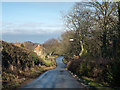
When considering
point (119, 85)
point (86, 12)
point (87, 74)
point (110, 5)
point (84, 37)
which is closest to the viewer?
point (119, 85)

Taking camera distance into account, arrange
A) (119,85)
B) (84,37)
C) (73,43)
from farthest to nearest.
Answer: (73,43) → (84,37) → (119,85)

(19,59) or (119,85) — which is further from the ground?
(19,59)

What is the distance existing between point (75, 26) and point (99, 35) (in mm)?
12847

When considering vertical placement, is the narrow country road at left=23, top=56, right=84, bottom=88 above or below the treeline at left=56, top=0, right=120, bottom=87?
below

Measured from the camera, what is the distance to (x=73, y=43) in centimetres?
4631

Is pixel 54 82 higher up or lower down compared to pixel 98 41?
lower down

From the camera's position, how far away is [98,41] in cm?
2822

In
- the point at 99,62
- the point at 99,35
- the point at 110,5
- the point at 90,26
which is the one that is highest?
the point at 110,5

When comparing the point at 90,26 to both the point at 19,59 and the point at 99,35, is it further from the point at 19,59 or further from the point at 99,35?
the point at 19,59

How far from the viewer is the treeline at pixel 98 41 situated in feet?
45.4

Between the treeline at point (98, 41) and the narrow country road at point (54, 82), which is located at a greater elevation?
the treeline at point (98, 41)

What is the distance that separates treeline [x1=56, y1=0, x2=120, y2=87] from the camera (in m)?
13.9

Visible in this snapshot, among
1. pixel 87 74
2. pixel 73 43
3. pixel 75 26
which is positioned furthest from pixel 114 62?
pixel 73 43

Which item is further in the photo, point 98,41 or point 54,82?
point 98,41
